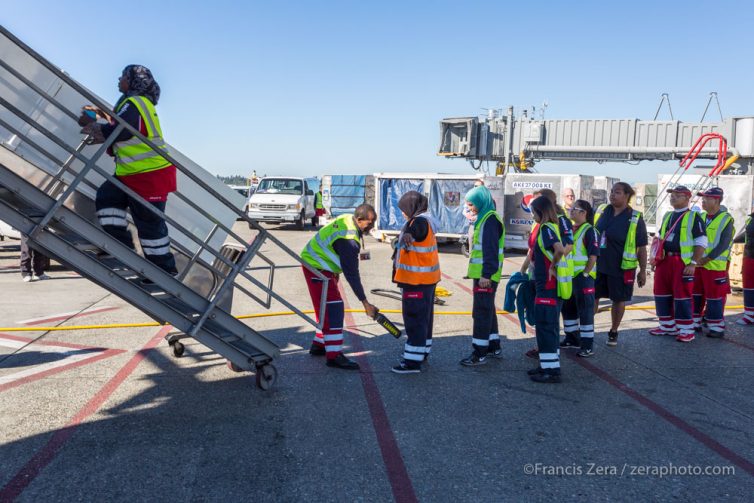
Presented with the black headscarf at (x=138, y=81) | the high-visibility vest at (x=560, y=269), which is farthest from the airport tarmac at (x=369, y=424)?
the black headscarf at (x=138, y=81)

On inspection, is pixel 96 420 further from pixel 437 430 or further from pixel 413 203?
pixel 413 203

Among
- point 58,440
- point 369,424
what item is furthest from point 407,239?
point 58,440

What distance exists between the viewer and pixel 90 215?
4996 mm

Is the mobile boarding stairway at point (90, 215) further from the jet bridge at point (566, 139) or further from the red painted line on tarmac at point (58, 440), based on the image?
the jet bridge at point (566, 139)

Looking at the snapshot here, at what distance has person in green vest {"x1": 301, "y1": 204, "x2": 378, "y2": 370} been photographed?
5348 millimetres

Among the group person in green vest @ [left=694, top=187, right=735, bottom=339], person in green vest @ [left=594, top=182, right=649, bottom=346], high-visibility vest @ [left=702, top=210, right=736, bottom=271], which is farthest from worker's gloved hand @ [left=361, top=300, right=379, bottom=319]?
high-visibility vest @ [left=702, top=210, right=736, bottom=271]

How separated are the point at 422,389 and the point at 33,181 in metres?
3.77

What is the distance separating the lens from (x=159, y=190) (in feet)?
14.4

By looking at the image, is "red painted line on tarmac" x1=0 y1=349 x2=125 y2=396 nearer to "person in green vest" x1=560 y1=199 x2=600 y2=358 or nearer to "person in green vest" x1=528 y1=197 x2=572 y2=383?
"person in green vest" x1=528 y1=197 x2=572 y2=383

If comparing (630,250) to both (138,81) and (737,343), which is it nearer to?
(737,343)

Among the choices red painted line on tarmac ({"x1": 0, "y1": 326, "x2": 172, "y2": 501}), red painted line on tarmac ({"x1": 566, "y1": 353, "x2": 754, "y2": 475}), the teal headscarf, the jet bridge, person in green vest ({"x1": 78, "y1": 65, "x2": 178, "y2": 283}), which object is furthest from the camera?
the jet bridge

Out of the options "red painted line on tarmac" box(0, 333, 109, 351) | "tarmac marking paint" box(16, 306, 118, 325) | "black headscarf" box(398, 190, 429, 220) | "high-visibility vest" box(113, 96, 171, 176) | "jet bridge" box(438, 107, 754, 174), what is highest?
"jet bridge" box(438, 107, 754, 174)

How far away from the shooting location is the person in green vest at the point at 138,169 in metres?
4.16

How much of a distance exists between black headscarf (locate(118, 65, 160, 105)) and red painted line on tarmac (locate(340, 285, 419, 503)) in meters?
3.02
